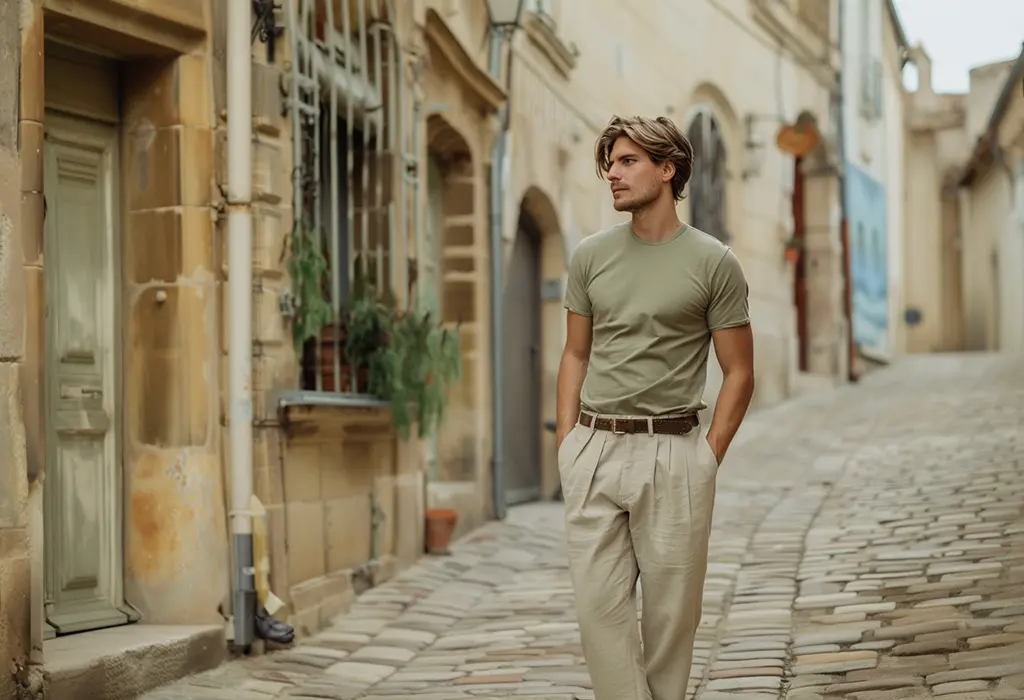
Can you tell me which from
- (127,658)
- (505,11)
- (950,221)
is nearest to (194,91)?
(127,658)

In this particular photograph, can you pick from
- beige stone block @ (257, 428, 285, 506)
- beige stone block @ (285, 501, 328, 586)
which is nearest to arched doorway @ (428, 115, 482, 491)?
beige stone block @ (285, 501, 328, 586)

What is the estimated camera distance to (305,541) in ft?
21.9

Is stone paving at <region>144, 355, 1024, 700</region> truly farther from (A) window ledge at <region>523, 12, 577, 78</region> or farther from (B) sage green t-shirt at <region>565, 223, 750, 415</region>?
(A) window ledge at <region>523, 12, 577, 78</region>

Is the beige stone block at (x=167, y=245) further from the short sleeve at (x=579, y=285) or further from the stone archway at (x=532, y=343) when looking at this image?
the stone archway at (x=532, y=343)

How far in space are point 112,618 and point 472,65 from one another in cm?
470

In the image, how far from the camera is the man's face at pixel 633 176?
3.80 meters

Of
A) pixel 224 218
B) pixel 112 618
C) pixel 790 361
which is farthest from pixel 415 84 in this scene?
pixel 790 361

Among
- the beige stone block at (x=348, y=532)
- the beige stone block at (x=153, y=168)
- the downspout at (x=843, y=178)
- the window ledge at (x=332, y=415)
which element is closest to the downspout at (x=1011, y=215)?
the downspout at (x=843, y=178)

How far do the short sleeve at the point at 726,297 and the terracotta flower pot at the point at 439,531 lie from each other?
473cm

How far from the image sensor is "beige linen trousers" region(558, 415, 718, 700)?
3756 mm

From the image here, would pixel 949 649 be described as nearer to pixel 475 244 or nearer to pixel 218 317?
pixel 218 317

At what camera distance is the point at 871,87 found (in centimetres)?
2206

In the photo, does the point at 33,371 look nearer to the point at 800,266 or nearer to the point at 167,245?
the point at 167,245

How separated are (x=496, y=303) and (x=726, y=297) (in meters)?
6.31
